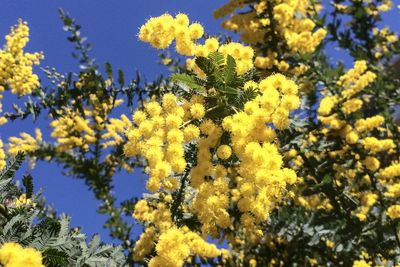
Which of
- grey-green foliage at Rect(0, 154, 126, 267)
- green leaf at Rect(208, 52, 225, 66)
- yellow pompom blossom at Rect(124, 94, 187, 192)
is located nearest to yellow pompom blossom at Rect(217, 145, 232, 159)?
yellow pompom blossom at Rect(124, 94, 187, 192)

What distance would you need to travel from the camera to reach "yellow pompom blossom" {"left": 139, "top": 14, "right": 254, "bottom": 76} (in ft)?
9.05

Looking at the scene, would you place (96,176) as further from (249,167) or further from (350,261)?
(249,167)

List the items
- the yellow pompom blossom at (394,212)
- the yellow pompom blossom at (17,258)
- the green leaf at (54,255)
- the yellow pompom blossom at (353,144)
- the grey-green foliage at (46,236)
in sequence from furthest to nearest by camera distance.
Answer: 1. the yellow pompom blossom at (353,144)
2. the yellow pompom blossom at (394,212)
3. the grey-green foliage at (46,236)
4. the green leaf at (54,255)
5. the yellow pompom blossom at (17,258)

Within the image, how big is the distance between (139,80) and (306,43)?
Result: 216 cm

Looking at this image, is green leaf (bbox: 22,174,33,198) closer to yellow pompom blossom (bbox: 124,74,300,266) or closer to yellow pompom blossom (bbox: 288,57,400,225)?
yellow pompom blossom (bbox: 124,74,300,266)

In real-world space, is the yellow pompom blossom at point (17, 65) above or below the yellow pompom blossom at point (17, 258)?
above

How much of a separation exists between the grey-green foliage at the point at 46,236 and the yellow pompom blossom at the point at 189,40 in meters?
1.18

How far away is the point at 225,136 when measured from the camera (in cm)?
264

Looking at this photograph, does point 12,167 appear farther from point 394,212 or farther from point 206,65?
point 394,212

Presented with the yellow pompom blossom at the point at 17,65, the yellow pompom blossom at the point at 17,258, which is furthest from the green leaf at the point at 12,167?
the yellow pompom blossom at the point at 17,65

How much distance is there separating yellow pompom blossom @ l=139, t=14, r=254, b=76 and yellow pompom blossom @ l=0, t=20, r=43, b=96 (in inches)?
123

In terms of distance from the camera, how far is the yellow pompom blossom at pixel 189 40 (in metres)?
2.76

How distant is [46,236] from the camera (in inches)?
89.0

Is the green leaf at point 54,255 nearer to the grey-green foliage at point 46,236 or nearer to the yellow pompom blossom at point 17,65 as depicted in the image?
the grey-green foliage at point 46,236
